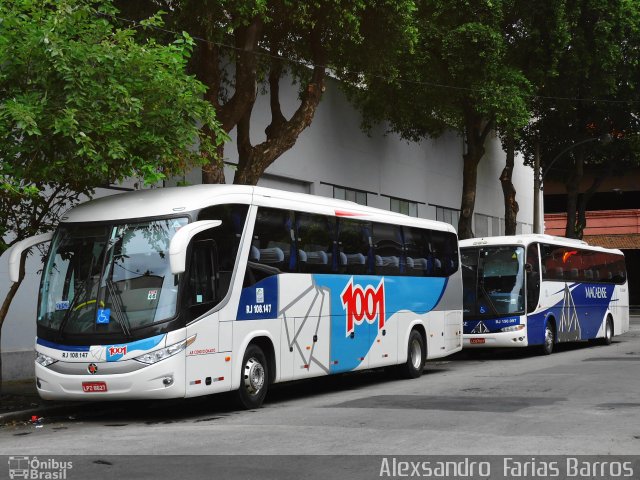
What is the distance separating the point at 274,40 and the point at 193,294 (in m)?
10.3

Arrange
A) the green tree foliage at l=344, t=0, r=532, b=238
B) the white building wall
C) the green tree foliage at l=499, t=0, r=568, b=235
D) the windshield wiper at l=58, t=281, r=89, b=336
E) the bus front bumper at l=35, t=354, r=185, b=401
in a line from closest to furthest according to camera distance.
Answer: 1. the bus front bumper at l=35, t=354, r=185, b=401
2. the windshield wiper at l=58, t=281, r=89, b=336
3. the white building wall
4. the green tree foliage at l=344, t=0, r=532, b=238
5. the green tree foliage at l=499, t=0, r=568, b=235

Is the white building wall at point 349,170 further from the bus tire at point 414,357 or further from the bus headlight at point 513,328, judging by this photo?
the bus headlight at point 513,328

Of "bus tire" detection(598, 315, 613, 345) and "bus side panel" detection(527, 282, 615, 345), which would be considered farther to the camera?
"bus tire" detection(598, 315, 613, 345)

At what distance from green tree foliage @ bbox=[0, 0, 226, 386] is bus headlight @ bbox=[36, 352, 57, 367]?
165cm

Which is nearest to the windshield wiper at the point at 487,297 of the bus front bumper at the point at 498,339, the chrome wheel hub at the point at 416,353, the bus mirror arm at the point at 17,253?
the bus front bumper at the point at 498,339

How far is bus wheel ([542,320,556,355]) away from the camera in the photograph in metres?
25.3

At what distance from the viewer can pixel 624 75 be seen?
111 ft

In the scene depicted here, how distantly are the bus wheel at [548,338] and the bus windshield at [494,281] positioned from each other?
64.5 inches

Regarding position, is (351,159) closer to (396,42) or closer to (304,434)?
(396,42)

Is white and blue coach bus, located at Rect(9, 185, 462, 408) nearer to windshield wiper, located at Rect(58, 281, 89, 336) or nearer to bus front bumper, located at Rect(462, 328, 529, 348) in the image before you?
windshield wiper, located at Rect(58, 281, 89, 336)

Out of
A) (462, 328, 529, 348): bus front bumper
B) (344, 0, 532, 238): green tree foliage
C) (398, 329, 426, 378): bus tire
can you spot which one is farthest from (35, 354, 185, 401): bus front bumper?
(344, 0, 532, 238): green tree foliage

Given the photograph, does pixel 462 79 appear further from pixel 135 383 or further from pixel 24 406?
pixel 135 383

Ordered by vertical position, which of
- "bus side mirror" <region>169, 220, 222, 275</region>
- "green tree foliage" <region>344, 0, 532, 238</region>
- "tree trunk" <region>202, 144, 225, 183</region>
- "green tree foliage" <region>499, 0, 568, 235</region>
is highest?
"green tree foliage" <region>499, 0, 568, 235</region>

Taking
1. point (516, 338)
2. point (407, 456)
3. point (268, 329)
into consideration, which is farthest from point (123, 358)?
point (516, 338)
